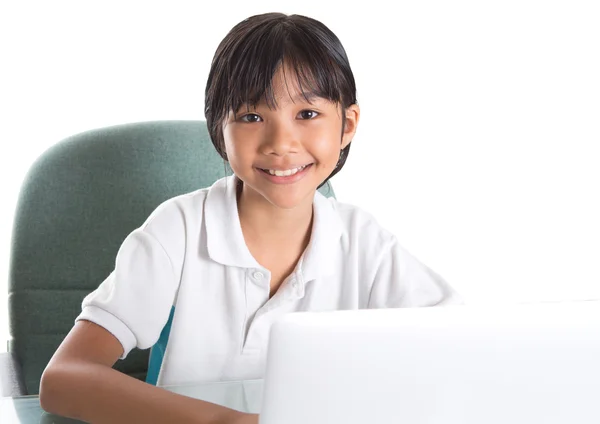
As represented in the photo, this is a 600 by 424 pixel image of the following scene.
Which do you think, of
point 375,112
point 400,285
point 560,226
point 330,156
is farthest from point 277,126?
point 560,226

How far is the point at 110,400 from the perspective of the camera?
884 mm

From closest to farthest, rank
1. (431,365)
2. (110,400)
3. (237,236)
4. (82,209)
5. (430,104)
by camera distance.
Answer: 1. (431,365)
2. (110,400)
3. (237,236)
4. (82,209)
5. (430,104)

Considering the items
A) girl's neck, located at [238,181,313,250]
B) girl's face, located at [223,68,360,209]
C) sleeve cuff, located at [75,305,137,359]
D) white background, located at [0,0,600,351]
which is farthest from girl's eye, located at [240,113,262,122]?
white background, located at [0,0,600,351]

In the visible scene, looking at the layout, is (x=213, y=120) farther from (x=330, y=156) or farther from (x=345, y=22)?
(x=345, y=22)

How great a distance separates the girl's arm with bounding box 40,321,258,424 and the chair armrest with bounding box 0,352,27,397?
147mm

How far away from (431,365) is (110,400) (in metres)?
0.49

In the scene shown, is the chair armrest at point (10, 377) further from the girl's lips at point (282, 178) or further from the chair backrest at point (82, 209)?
the girl's lips at point (282, 178)

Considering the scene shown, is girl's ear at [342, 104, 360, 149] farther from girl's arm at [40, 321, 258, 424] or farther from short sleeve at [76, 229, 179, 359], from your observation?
girl's arm at [40, 321, 258, 424]

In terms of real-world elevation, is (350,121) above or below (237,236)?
above

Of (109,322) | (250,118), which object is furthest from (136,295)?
(250,118)

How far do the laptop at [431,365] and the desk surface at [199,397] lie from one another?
42 centimetres

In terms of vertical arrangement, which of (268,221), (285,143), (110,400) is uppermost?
(285,143)

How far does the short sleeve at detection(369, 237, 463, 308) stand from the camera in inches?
46.8

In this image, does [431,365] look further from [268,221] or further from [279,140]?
[268,221]
